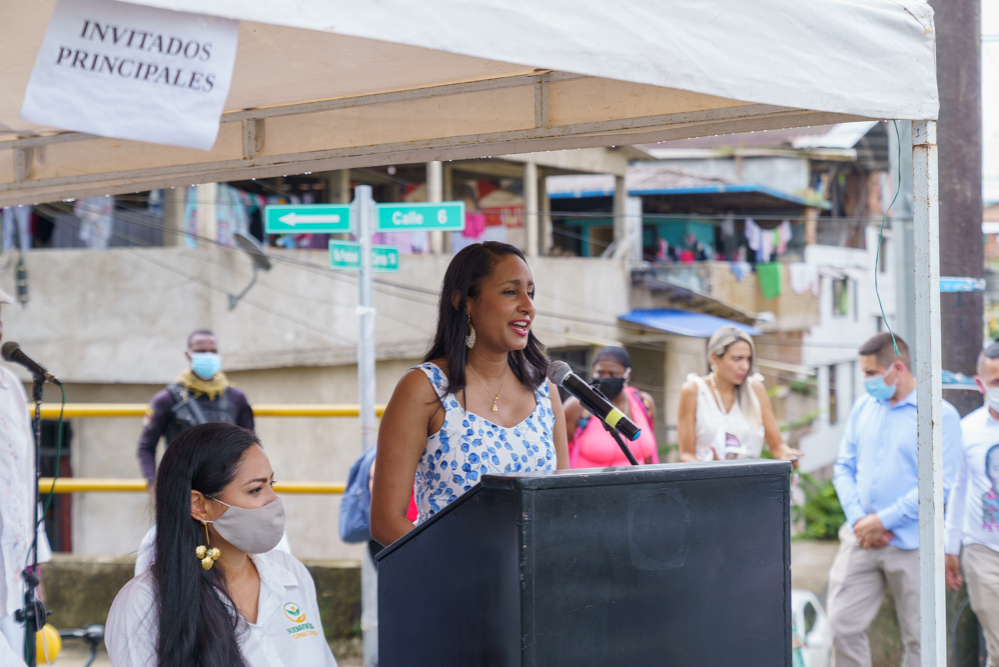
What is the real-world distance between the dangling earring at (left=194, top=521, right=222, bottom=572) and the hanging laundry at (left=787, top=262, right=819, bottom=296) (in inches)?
903

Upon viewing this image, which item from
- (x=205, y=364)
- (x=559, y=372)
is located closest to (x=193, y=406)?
(x=205, y=364)

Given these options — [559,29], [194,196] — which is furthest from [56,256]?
[559,29]

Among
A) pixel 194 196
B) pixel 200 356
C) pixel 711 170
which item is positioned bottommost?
pixel 200 356

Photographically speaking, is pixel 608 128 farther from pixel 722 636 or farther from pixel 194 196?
pixel 194 196

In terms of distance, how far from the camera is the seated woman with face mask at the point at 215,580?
6.46ft

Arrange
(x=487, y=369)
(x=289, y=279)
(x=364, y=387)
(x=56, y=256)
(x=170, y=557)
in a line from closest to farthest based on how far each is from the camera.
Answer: (x=170, y=557) → (x=487, y=369) → (x=364, y=387) → (x=56, y=256) → (x=289, y=279)

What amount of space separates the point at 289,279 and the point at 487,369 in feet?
38.8

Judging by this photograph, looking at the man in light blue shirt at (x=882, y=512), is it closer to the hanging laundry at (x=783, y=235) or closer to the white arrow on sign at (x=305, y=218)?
the white arrow on sign at (x=305, y=218)

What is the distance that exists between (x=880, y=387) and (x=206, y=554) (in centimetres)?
352

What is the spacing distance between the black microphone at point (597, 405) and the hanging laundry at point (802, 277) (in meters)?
22.5

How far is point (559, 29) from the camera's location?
68.5 inches

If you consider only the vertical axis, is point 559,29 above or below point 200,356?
above

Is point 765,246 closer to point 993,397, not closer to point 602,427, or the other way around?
point 602,427

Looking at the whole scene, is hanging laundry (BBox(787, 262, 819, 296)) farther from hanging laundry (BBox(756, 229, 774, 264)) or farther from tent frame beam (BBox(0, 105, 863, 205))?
tent frame beam (BBox(0, 105, 863, 205))
